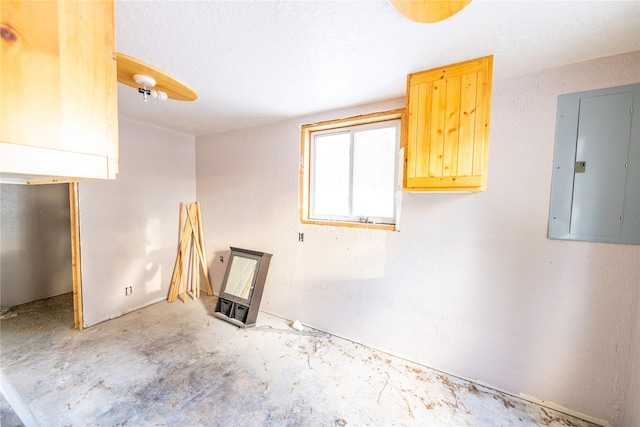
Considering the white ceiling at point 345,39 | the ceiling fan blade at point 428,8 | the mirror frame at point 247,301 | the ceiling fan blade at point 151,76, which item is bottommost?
the mirror frame at point 247,301

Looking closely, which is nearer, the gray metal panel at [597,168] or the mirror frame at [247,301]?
the gray metal panel at [597,168]

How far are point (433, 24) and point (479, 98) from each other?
1.71 ft

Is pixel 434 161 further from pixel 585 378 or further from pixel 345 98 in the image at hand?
pixel 585 378

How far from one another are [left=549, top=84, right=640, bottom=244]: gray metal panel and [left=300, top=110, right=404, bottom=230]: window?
1.08 metres

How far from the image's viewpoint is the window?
236cm

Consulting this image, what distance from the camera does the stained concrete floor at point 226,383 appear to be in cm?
162

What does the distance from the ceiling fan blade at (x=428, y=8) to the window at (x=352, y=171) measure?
3.40 ft

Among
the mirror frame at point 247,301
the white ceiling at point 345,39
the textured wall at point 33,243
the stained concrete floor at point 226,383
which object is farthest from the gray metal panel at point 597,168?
the textured wall at point 33,243

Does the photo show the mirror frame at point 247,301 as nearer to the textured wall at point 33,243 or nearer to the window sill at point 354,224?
the window sill at point 354,224

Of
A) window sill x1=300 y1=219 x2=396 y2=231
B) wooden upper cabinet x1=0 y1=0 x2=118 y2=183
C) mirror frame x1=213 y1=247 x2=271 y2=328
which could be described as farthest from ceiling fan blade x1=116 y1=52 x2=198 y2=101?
mirror frame x1=213 y1=247 x2=271 y2=328

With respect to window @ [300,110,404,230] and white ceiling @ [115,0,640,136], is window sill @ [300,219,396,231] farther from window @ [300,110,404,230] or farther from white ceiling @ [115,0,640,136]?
white ceiling @ [115,0,640,136]

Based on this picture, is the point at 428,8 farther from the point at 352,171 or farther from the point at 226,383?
the point at 226,383

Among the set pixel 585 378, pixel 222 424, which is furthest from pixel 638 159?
pixel 222 424

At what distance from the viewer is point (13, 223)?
315 cm
